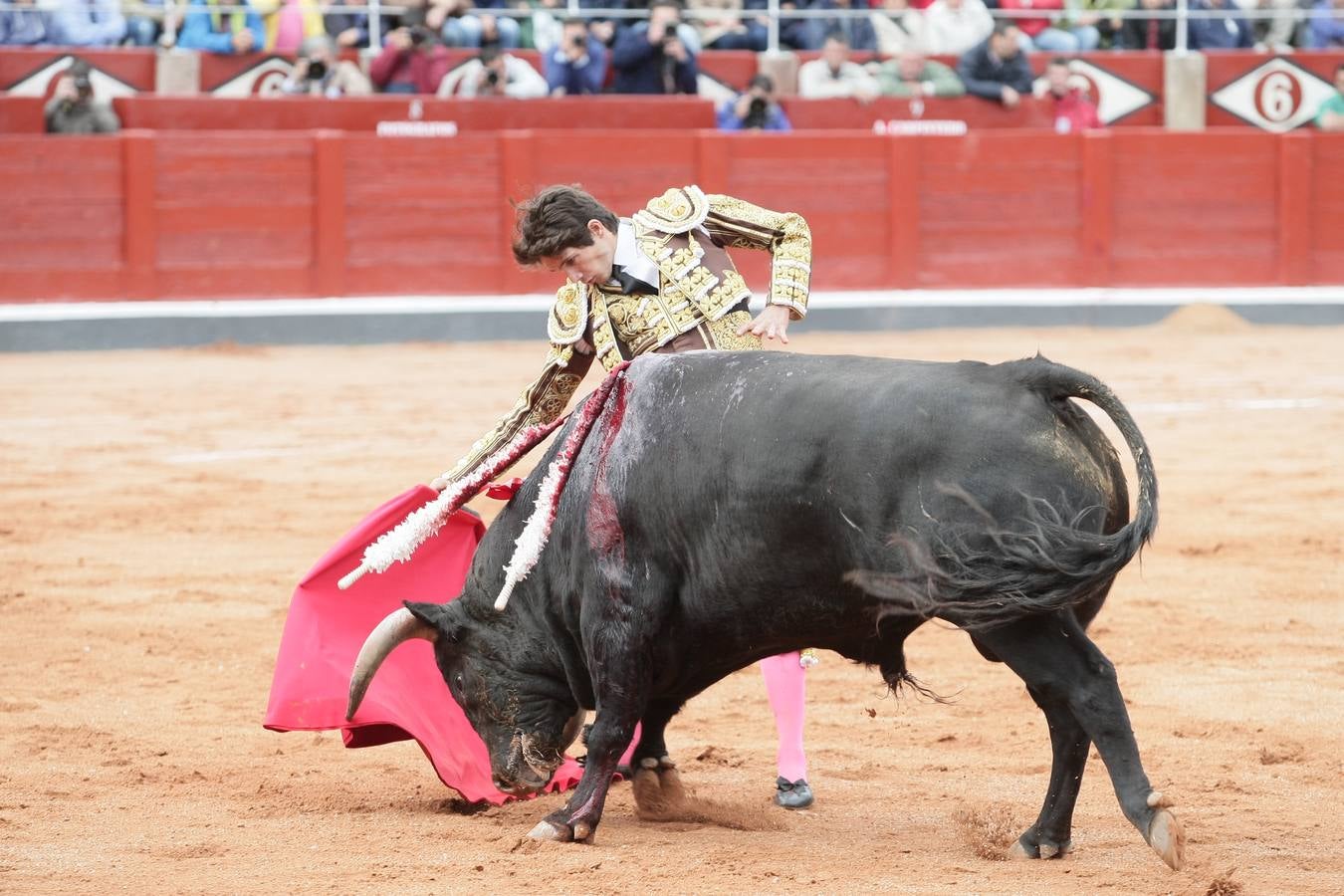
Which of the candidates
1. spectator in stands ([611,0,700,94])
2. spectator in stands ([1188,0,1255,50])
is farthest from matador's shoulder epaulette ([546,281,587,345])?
spectator in stands ([1188,0,1255,50])

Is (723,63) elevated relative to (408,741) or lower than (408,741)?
elevated

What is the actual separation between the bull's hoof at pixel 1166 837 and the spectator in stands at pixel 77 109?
28.7 feet

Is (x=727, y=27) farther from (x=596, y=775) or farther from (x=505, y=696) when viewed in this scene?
(x=596, y=775)

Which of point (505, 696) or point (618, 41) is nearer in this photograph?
point (505, 696)

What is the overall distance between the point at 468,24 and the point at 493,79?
51 centimetres

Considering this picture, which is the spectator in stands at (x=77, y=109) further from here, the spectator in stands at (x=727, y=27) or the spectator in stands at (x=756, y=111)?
the spectator in stands at (x=727, y=27)

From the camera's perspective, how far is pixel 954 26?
11.9 meters

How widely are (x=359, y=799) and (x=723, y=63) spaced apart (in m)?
8.82

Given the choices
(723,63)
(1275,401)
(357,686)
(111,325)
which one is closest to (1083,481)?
(357,686)

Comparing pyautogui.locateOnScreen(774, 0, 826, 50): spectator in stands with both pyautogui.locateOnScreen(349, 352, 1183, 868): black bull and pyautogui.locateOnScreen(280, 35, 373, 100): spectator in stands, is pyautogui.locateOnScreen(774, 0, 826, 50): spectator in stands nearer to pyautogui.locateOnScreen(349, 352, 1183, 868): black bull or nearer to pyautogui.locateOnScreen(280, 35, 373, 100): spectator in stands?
pyautogui.locateOnScreen(280, 35, 373, 100): spectator in stands

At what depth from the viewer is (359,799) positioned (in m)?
3.35

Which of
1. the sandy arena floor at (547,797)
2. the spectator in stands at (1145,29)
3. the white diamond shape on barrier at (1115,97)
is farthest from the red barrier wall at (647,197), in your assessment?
the sandy arena floor at (547,797)

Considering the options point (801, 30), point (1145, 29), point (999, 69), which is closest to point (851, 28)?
point (801, 30)

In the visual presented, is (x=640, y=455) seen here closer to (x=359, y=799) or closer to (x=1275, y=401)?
(x=359, y=799)
